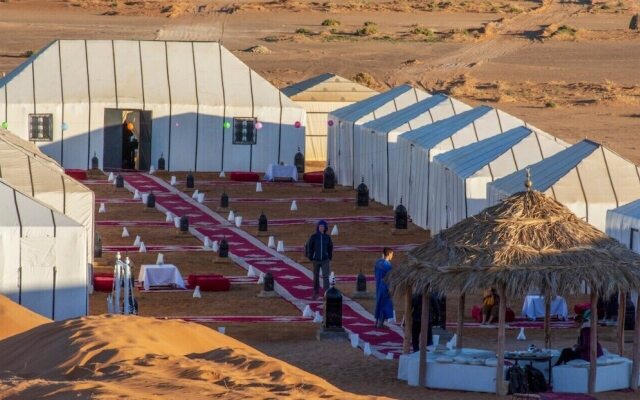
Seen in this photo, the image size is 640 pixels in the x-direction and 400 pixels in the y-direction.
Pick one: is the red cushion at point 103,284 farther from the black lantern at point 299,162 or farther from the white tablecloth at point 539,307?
the black lantern at point 299,162

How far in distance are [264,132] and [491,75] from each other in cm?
2194

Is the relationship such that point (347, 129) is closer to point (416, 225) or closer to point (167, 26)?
point (416, 225)

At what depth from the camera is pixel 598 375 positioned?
22.1 metres

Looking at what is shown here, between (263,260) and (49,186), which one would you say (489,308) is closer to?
(263,260)

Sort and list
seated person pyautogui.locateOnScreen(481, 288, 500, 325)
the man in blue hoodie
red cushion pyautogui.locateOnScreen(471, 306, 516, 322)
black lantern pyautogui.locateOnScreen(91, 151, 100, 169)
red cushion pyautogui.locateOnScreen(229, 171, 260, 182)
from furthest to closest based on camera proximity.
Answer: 1. black lantern pyautogui.locateOnScreen(91, 151, 100, 169)
2. red cushion pyautogui.locateOnScreen(229, 171, 260, 182)
3. the man in blue hoodie
4. red cushion pyautogui.locateOnScreen(471, 306, 516, 322)
5. seated person pyautogui.locateOnScreen(481, 288, 500, 325)

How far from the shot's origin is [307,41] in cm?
7862

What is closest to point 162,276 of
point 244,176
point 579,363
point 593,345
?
point 579,363

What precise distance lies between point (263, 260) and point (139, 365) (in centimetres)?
1576

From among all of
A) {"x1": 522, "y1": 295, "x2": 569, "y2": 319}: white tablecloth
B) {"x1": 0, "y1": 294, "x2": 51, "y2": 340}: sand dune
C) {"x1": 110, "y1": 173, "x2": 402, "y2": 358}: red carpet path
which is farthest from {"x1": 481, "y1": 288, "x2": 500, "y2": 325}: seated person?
{"x1": 0, "y1": 294, "x2": 51, "y2": 340}: sand dune

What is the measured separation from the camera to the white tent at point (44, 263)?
2633cm

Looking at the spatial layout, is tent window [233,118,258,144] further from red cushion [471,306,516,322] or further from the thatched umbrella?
the thatched umbrella

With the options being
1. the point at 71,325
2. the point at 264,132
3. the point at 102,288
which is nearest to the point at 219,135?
the point at 264,132

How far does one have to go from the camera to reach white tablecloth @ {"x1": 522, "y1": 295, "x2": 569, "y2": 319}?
1080 inches

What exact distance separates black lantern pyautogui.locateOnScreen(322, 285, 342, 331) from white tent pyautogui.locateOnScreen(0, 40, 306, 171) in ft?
78.8
